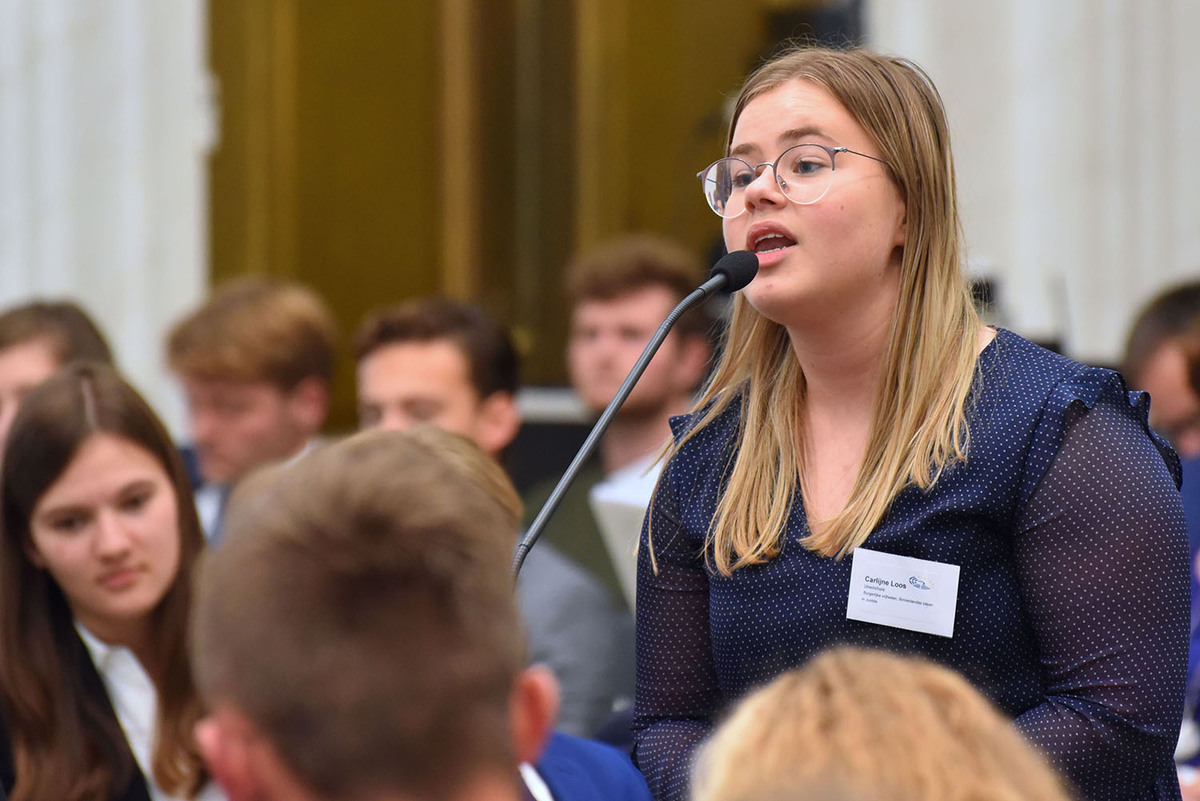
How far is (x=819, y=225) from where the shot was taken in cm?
160

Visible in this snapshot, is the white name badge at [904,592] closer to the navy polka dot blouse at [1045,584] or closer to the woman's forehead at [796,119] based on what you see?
the navy polka dot blouse at [1045,584]

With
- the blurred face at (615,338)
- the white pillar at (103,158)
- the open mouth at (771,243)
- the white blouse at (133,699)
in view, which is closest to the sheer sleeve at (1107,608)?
the open mouth at (771,243)

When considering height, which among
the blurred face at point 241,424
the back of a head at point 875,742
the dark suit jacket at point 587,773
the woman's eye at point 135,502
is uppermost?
the back of a head at point 875,742

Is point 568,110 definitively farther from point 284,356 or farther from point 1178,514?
point 1178,514

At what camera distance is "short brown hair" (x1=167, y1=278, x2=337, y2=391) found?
3961mm

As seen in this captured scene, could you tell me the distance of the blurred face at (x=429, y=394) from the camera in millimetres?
3465

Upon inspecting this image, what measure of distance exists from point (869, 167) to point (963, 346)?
22 cm

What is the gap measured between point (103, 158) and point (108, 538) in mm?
3025

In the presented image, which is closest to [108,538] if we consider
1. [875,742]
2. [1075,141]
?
[875,742]

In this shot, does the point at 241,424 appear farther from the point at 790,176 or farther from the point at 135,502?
the point at 790,176

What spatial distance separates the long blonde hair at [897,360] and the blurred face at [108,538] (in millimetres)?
1176

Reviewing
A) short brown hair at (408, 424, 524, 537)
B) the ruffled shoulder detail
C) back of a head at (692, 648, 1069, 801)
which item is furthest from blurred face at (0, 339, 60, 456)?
back of a head at (692, 648, 1069, 801)

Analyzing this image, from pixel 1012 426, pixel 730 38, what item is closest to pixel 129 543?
pixel 1012 426

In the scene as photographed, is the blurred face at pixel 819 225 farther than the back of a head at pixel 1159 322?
No
